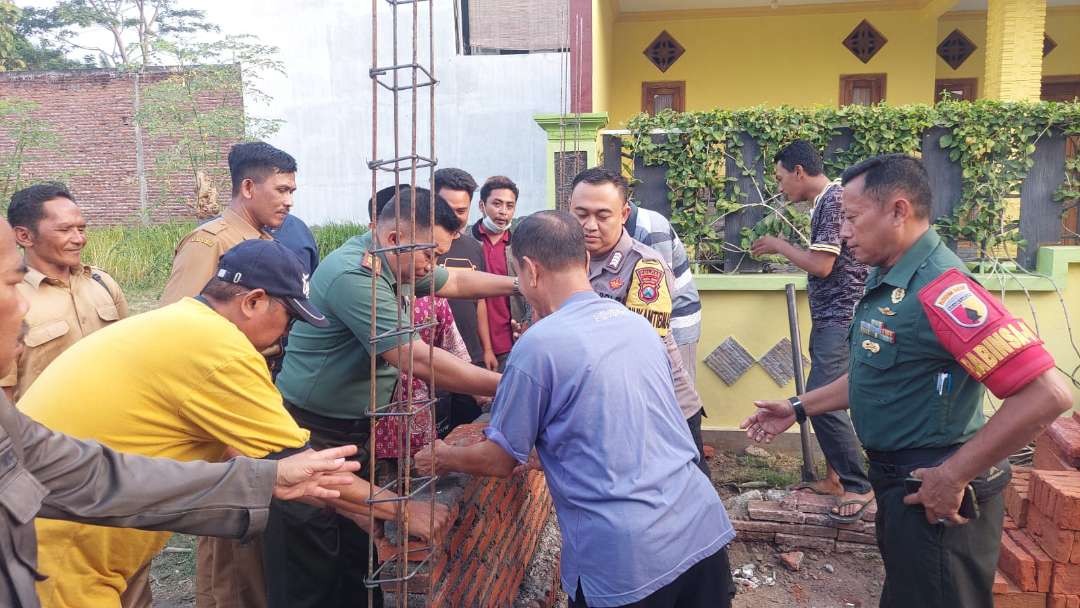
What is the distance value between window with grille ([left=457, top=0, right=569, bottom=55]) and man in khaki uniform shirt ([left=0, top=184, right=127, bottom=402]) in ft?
22.6

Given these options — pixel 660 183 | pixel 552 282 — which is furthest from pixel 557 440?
pixel 660 183

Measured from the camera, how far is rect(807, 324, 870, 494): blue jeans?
4.11m

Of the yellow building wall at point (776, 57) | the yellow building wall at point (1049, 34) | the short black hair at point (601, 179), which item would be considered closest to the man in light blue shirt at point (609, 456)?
the short black hair at point (601, 179)

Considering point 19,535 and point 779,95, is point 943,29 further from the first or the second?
point 19,535

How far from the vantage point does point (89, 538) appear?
1.87 meters

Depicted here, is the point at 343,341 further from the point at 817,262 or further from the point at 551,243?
the point at 817,262

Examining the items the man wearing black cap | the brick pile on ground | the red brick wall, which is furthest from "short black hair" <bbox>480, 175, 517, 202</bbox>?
the red brick wall

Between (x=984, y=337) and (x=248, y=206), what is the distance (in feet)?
10.4

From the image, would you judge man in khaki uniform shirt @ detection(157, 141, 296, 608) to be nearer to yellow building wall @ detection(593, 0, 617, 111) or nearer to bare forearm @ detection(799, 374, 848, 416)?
bare forearm @ detection(799, 374, 848, 416)

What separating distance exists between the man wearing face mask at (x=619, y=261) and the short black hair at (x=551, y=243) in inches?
34.3

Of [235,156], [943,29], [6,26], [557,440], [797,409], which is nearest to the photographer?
[557,440]

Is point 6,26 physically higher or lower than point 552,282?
higher

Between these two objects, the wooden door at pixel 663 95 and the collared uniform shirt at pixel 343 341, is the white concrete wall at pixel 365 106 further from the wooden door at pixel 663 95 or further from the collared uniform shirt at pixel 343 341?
the collared uniform shirt at pixel 343 341

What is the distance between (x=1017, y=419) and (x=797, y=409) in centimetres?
101
